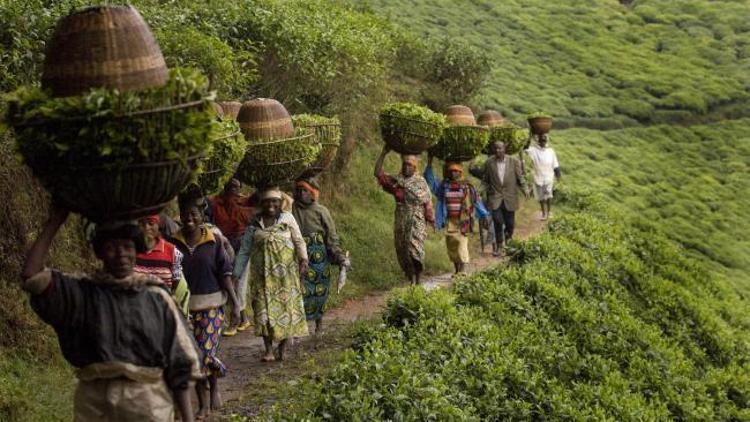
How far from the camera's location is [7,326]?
7.93 meters

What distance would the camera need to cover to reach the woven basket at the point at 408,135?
448 inches

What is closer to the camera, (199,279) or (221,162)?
(199,279)

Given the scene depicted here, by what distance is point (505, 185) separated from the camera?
14.5 m

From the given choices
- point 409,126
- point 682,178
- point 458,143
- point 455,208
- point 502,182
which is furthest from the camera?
point 682,178

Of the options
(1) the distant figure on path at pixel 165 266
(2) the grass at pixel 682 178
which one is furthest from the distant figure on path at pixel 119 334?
(2) the grass at pixel 682 178

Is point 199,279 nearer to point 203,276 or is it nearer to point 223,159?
point 203,276

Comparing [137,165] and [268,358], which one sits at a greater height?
[137,165]

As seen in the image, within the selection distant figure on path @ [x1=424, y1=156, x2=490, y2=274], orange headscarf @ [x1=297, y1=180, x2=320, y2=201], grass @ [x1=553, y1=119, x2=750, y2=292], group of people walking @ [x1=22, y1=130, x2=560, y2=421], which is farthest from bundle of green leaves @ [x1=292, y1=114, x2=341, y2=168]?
grass @ [x1=553, y1=119, x2=750, y2=292]

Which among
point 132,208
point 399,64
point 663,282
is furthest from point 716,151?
point 132,208

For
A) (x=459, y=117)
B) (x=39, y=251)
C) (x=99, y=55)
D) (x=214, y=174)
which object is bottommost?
(x=459, y=117)

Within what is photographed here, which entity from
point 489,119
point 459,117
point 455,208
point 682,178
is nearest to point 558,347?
point 455,208

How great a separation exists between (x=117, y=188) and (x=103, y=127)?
0.96ft

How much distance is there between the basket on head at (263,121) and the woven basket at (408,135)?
276 cm

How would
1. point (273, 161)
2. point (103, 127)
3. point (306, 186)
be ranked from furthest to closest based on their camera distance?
point (306, 186), point (273, 161), point (103, 127)
